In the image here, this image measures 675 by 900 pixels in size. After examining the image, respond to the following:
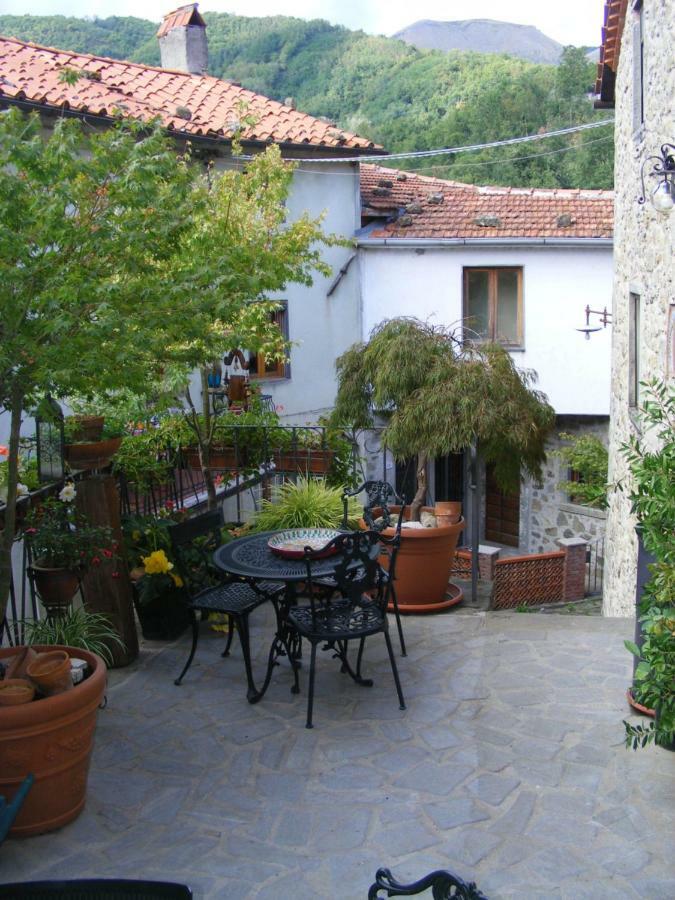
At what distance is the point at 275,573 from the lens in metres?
4.66

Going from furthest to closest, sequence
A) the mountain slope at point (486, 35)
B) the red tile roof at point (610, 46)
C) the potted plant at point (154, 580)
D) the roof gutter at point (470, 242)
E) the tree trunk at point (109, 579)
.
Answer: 1. the mountain slope at point (486, 35)
2. the roof gutter at point (470, 242)
3. the red tile roof at point (610, 46)
4. the potted plant at point (154, 580)
5. the tree trunk at point (109, 579)

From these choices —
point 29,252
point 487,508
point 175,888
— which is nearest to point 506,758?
point 175,888

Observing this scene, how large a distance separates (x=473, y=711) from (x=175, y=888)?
301 cm

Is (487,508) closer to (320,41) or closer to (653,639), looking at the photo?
(653,639)

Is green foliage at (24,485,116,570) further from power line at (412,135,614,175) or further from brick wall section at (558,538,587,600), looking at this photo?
power line at (412,135,614,175)

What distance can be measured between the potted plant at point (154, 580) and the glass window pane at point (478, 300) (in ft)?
31.5

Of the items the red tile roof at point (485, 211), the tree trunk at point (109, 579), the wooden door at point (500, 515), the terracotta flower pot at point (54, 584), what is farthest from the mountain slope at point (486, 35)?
the terracotta flower pot at point (54, 584)

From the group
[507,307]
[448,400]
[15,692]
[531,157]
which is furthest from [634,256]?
[531,157]

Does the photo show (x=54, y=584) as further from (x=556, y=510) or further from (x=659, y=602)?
(x=556, y=510)

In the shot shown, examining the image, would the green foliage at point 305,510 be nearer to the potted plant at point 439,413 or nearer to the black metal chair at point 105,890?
the potted plant at point 439,413

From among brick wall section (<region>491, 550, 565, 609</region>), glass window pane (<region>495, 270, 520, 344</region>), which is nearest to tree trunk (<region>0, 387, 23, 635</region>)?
brick wall section (<region>491, 550, 565, 609</region>)

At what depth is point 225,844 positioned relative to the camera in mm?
3426

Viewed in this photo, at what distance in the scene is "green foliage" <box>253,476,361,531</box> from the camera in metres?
7.08

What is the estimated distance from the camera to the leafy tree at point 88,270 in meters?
3.39
